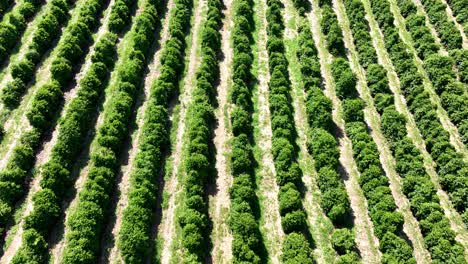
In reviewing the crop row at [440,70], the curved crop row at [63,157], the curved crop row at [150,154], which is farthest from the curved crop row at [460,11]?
the curved crop row at [63,157]

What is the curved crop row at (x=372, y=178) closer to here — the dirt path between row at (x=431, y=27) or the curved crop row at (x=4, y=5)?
the dirt path between row at (x=431, y=27)

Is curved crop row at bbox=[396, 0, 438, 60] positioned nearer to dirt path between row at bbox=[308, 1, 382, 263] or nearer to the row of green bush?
the row of green bush

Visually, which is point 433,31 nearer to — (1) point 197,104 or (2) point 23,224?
(1) point 197,104

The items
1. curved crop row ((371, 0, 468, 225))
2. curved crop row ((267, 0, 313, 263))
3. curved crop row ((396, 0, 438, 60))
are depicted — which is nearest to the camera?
curved crop row ((267, 0, 313, 263))

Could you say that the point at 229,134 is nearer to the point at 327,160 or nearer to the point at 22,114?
the point at 327,160

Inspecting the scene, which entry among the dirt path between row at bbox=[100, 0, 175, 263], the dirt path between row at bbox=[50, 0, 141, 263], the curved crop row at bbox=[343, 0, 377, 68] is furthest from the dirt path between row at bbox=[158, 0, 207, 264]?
the curved crop row at bbox=[343, 0, 377, 68]

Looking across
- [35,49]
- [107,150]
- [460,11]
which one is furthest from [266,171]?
[460,11]
